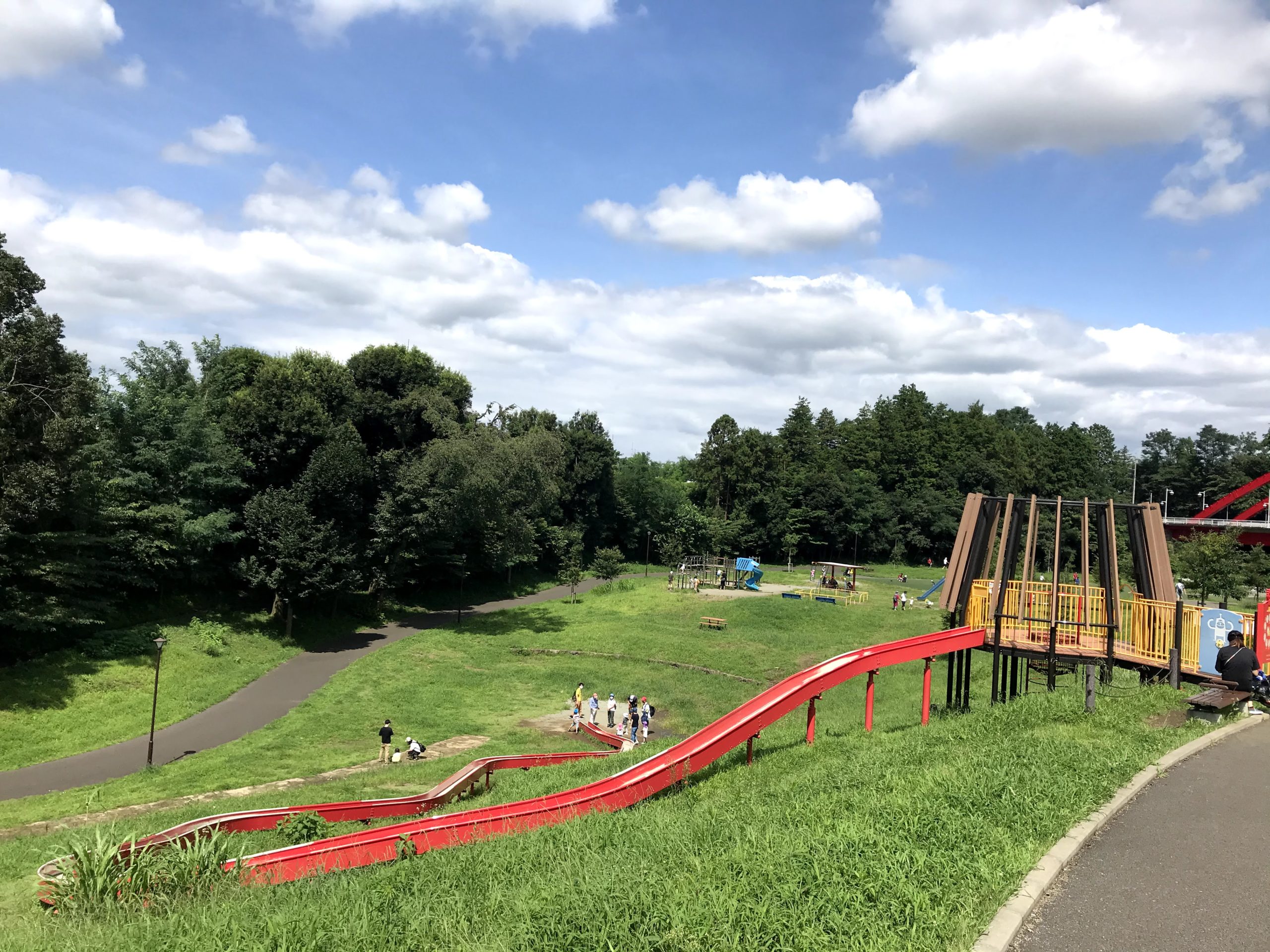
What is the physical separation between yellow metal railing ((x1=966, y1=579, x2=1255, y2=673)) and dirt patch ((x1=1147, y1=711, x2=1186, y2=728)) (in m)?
2.17

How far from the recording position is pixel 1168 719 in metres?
11.8

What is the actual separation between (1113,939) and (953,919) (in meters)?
1.19

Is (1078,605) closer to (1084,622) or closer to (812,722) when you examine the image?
(1084,622)

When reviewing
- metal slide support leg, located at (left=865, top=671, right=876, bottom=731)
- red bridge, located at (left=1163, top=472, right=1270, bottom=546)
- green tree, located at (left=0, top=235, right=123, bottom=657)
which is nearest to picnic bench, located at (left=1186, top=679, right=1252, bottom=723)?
metal slide support leg, located at (left=865, top=671, right=876, bottom=731)

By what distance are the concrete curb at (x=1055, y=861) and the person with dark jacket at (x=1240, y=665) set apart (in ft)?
10.8

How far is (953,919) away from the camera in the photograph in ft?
18.6

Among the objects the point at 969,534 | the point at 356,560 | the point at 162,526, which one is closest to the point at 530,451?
the point at 356,560

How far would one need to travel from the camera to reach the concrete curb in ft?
18.2

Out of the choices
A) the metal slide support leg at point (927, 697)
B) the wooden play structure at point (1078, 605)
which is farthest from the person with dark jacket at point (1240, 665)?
the metal slide support leg at point (927, 697)

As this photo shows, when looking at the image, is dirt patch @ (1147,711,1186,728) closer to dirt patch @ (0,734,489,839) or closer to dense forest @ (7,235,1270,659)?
dirt patch @ (0,734,489,839)

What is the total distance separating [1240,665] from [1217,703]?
164 centimetres

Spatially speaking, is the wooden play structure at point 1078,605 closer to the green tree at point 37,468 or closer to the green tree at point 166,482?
the green tree at point 37,468

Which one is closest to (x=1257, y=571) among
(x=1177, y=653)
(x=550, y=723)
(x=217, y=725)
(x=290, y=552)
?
(x=1177, y=653)

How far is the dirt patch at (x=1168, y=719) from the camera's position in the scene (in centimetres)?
1145
